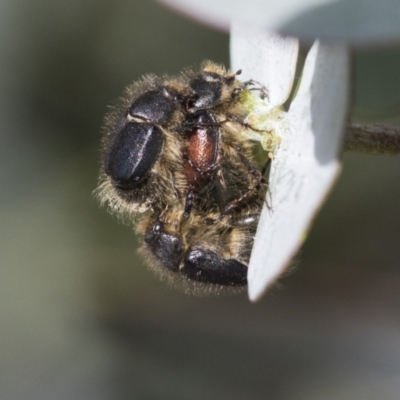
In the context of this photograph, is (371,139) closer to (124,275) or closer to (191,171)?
(191,171)

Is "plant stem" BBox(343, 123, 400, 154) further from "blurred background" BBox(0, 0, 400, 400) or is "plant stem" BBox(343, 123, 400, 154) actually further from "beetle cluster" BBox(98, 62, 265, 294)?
"blurred background" BBox(0, 0, 400, 400)

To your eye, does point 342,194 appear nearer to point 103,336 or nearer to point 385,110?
point 103,336

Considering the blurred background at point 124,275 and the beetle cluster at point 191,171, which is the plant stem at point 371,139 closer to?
the beetle cluster at point 191,171

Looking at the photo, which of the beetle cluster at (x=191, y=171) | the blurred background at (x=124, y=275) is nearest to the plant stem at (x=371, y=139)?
the beetle cluster at (x=191, y=171)

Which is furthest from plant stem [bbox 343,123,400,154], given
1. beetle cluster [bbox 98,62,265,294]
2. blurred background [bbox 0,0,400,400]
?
blurred background [bbox 0,0,400,400]

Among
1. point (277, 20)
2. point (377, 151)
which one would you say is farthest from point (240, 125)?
point (277, 20)

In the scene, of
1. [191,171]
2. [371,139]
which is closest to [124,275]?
[191,171]
